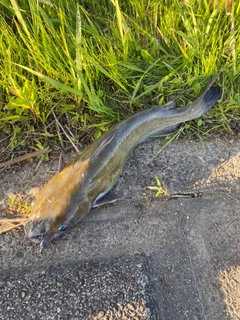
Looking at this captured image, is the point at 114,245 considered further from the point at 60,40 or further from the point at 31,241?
the point at 60,40

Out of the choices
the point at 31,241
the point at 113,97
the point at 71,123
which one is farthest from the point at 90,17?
the point at 31,241

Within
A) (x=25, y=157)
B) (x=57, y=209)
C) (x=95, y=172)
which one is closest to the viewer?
(x=57, y=209)

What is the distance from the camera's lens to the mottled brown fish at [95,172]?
2295 millimetres

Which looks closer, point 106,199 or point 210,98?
point 106,199

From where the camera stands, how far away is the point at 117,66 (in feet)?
9.04

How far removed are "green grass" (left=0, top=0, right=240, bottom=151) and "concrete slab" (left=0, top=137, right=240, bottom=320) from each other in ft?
1.10

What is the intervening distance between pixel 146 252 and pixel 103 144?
2.51 feet

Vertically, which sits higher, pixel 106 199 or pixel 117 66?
pixel 117 66

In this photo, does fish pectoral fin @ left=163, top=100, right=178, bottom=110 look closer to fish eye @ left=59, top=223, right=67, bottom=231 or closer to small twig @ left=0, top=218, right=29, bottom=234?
fish eye @ left=59, top=223, right=67, bottom=231

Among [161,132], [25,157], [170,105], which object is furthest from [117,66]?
[25,157]

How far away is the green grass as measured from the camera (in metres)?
2.67

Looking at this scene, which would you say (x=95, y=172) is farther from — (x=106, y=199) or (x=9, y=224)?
(x=9, y=224)

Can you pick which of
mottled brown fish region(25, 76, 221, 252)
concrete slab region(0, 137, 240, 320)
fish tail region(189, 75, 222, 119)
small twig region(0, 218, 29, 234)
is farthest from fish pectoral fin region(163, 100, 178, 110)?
small twig region(0, 218, 29, 234)

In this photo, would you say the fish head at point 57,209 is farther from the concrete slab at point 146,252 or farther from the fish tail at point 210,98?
the fish tail at point 210,98
